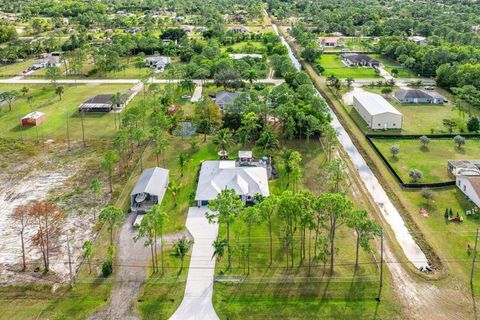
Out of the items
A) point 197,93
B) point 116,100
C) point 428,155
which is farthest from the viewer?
point 197,93

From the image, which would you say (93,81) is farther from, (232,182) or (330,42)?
(330,42)

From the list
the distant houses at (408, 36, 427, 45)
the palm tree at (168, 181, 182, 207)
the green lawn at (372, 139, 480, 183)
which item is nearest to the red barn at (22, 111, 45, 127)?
the palm tree at (168, 181, 182, 207)

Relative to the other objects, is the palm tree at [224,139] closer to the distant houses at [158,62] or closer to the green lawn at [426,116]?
the green lawn at [426,116]

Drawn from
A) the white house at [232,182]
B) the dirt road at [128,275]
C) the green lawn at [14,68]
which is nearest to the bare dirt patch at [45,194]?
the dirt road at [128,275]

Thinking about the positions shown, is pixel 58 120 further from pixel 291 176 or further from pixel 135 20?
pixel 135 20

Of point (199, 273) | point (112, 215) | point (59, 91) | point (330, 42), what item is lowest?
point (199, 273)

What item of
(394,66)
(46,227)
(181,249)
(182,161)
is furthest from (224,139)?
(394,66)
